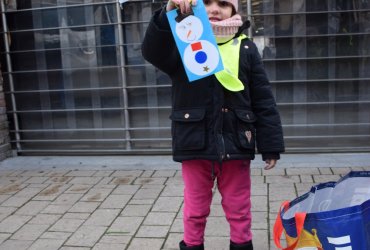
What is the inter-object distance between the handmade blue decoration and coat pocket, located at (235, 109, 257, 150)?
0.37 m

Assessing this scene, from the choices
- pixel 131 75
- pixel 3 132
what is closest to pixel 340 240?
pixel 131 75

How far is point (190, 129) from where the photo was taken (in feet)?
A: 8.84

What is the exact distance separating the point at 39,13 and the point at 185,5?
4279mm

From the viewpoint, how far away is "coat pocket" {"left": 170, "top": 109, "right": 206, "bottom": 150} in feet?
8.77

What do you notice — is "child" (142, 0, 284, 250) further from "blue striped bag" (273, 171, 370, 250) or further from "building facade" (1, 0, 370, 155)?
"building facade" (1, 0, 370, 155)

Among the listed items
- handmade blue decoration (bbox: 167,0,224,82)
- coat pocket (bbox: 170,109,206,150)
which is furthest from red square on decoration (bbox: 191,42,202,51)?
coat pocket (bbox: 170,109,206,150)

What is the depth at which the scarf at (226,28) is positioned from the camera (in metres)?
2.59

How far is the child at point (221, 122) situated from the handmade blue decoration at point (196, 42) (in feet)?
0.32

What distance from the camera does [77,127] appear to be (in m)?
6.27

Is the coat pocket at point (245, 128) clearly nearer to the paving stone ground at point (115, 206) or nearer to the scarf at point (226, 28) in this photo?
the scarf at point (226, 28)

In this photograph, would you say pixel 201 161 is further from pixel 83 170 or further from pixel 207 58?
pixel 83 170

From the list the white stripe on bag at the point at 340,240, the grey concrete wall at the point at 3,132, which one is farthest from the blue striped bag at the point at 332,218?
the grey concrete wall at the point at 3,132

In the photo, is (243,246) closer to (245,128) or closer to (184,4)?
(245,128)

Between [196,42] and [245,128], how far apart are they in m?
0.62
